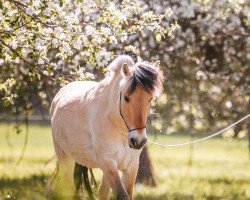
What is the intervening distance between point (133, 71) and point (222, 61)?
10.6 metres

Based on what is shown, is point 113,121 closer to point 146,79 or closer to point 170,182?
point 146,79

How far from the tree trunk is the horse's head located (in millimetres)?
7865

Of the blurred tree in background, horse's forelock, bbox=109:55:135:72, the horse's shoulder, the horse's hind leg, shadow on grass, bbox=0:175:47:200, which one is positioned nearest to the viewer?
horse's forelock, bbox=109:55:135:72

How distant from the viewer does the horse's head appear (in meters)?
8.59

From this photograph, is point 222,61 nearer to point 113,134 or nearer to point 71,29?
point 71,29

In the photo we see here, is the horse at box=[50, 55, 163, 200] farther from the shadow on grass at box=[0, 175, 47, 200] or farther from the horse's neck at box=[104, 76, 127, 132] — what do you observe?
the shadow on grass at box=[0, 175, 47, 200]

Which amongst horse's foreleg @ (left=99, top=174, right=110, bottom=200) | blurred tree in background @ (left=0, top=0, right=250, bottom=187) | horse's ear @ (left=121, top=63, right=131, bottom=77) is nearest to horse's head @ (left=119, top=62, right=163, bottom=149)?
horse's ear @ (left=121, top=63, right=131, bottom=77)

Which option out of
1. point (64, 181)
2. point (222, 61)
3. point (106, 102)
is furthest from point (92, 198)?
point (222, 61)

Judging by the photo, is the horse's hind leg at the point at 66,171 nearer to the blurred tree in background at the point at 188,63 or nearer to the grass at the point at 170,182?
the grass at the point at 170,182

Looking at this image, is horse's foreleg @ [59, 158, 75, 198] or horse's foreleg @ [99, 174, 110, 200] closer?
horse's foreleg @ [99, 174, 110, 200]

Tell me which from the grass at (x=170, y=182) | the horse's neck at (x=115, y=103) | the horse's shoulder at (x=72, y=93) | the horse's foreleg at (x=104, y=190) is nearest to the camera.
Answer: the horse's neck at (x=115, y=103)


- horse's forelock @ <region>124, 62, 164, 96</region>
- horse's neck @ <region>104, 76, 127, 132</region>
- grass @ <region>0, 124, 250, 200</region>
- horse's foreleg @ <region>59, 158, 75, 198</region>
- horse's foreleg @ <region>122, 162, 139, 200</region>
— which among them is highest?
horse's forelock @ <region>124, 62, 164, 96</region>

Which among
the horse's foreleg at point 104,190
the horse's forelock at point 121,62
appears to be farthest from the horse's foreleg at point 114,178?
the horse's forelock at point 121,62

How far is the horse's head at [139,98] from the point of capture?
338 inches
